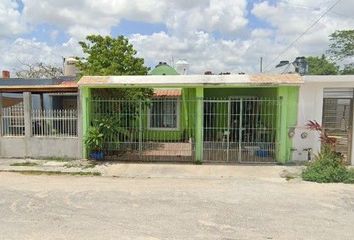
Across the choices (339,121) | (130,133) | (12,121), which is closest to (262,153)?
(339,121)

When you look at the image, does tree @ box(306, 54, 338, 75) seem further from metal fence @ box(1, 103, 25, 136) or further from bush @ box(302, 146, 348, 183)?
metal fence @ box(1, 103, 25, 136)

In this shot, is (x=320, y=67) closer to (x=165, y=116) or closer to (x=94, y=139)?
(x=165, y=116)

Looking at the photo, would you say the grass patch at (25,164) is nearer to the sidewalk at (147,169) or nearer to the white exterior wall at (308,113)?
the sidewalk at (147,169)

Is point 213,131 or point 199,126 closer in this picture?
point 199,126

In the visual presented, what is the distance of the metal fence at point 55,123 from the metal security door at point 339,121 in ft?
27.1

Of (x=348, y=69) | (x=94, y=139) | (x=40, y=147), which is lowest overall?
(x=40, y=147)

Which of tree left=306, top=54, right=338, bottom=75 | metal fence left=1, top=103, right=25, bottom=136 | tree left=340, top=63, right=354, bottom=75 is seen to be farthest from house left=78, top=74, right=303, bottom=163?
tree left=306, top=54, right=338, bottom=75

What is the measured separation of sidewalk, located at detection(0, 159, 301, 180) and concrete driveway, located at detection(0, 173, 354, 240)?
0.47 metres

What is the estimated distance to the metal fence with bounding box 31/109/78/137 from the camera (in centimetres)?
1106

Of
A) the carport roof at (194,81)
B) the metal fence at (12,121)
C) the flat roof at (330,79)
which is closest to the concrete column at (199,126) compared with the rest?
the carport roof at (194,81)

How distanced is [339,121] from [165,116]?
6.73m

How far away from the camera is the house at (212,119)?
10.5 meters

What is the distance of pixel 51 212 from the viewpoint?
604 cm

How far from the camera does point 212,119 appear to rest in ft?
36.2
